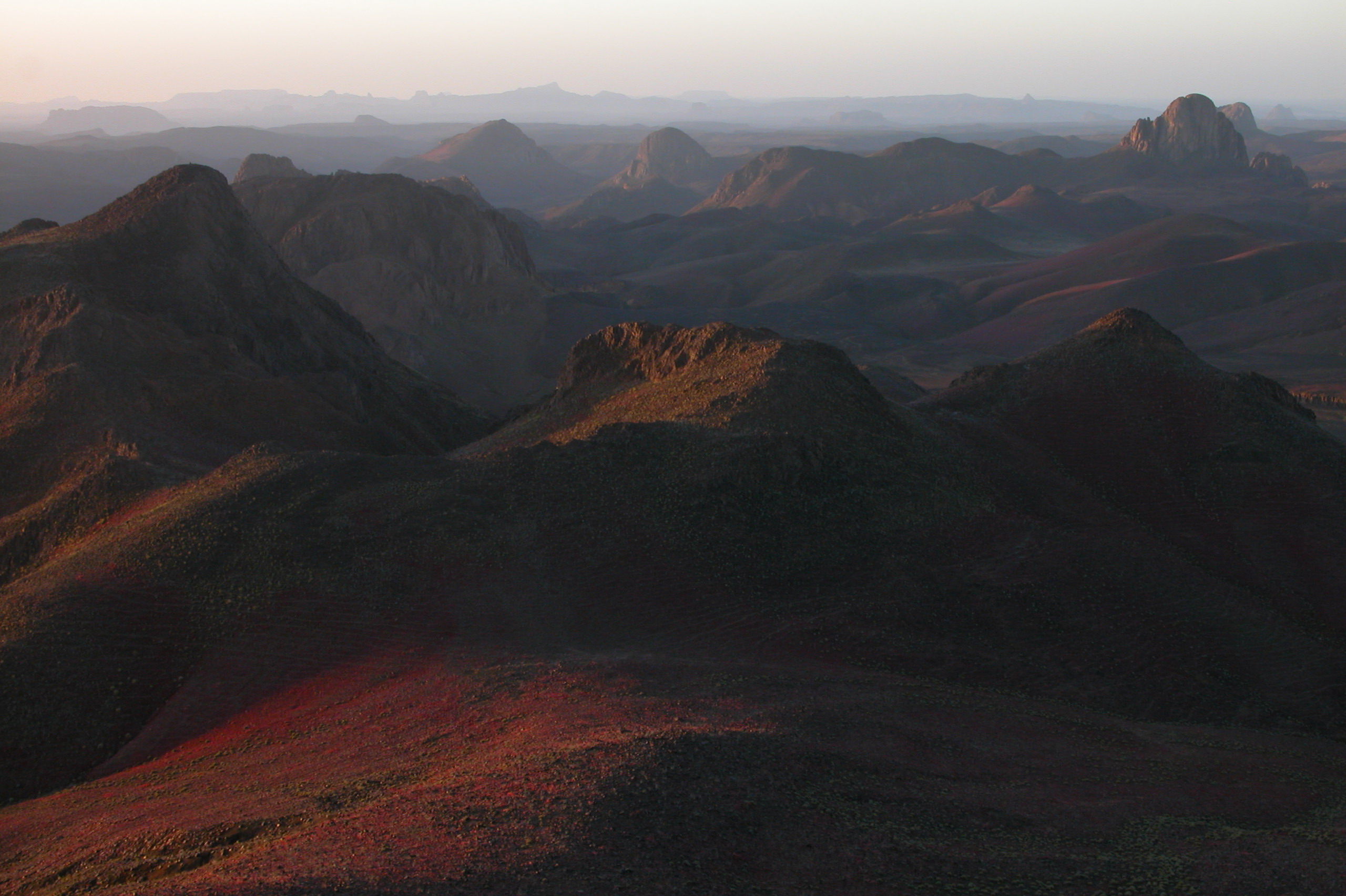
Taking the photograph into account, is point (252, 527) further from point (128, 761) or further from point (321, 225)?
point (321, 225)

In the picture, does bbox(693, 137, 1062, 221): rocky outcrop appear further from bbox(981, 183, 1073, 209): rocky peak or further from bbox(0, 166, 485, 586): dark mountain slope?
bbox(0, 166, 485, 586): dark mountain slope

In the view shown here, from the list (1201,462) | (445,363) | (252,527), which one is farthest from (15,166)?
(1201,462)

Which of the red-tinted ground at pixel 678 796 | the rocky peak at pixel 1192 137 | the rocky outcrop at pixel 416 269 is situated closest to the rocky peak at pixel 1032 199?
the rocky peak at pixel 1192 137

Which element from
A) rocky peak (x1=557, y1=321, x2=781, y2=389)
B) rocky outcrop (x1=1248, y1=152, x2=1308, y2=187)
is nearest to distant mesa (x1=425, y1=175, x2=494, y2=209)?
rocky peak (x1=557, y1=321, x2=781, y2=389)

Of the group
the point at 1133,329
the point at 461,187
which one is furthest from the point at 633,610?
the point at 461,187

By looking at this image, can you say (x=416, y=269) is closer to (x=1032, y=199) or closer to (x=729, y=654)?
(x=729, y=654)
